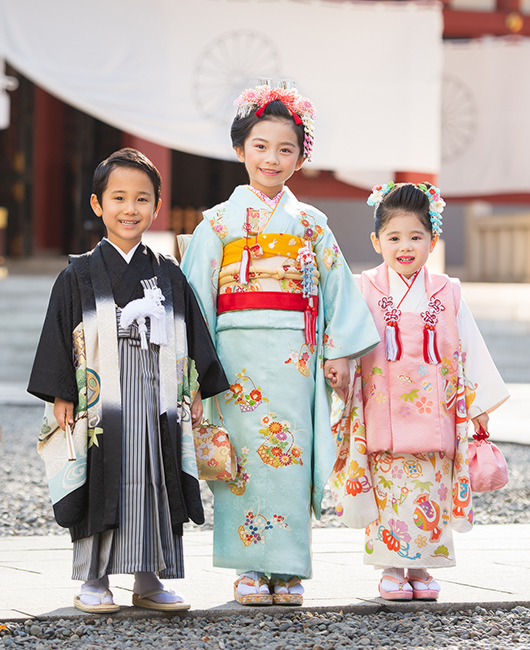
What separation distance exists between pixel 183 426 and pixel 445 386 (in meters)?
0.78

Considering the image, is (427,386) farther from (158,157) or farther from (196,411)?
(158,157)

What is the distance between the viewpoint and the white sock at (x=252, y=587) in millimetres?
2646

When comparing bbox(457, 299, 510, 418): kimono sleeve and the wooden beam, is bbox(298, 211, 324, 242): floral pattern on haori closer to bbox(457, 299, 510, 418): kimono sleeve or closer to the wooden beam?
bbox(457, 299, 510, 418): kimono sleeve

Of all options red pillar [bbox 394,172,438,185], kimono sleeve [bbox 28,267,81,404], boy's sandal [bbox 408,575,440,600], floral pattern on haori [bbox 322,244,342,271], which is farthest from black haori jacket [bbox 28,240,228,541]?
red pillar [bbox 394,172,438,185]

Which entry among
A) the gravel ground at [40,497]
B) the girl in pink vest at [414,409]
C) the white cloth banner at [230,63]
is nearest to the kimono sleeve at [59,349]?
the girl in pink vest at [414,409]

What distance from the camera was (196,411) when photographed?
2.64 m

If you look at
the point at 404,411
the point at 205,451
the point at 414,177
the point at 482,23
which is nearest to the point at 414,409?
the point at 404,411

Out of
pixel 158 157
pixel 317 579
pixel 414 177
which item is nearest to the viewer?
pixel 317 579

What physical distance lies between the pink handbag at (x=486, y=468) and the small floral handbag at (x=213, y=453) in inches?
28.0

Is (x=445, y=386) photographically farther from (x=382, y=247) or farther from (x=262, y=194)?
(x=262, y=194)

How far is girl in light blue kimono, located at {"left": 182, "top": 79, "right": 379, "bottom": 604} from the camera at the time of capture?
2688 millimetres

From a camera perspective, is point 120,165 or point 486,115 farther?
point 486,115

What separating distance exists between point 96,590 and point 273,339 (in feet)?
2.73

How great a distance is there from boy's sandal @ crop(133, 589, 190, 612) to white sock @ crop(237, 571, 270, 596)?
0.17m
